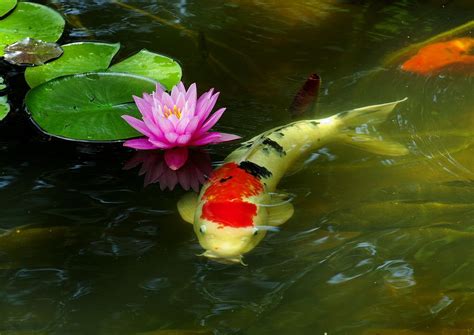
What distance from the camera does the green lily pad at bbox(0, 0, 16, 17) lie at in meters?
2.89

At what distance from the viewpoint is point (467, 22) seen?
3105 millimetres

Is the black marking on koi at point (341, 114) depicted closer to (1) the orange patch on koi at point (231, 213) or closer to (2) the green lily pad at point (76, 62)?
(1) the orange patch on koi at point (231, 213)

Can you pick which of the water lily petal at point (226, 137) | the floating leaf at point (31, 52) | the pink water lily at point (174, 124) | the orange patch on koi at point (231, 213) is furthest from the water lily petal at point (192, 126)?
the floating leaf at point (31, 52)

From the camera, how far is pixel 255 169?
1991 millimetres

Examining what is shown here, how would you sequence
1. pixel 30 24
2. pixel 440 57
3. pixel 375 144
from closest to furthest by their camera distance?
1. pixel 375 144
2. pixel 440 57
3. pixel 30 24

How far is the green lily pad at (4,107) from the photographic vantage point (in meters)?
2.28

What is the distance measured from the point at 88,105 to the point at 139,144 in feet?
1.05

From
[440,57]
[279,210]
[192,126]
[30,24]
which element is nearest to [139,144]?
[192,126]

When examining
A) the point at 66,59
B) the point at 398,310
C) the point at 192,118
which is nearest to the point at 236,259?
the point at 398,310

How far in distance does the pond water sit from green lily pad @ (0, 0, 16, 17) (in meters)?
0.45

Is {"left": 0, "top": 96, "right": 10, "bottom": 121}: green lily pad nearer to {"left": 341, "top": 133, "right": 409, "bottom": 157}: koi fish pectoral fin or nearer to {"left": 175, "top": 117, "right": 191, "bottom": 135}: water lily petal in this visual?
{"left": 175, "top": 117, "right": 191, "bottom": 135}: water lily petal

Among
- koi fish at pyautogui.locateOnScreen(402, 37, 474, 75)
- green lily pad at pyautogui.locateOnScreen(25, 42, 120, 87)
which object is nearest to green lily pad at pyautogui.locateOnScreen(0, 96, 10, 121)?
green lily pad at pyautogui.locateOnScreen(25, 42, 120, 87)

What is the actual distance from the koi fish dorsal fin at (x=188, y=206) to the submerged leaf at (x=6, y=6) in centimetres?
154

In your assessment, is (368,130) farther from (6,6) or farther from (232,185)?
(6,6)
